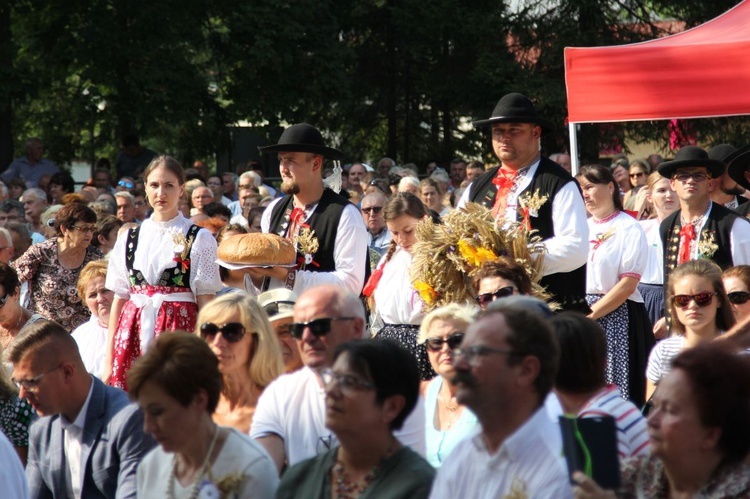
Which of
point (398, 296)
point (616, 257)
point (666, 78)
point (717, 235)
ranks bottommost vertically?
point (398, 296)

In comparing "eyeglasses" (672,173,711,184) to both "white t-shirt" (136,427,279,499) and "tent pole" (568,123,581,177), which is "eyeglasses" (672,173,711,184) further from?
"white t-shirt" (136,427,279,499)

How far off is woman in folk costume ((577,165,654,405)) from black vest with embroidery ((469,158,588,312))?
39.9 inches

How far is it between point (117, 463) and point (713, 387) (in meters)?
2.45

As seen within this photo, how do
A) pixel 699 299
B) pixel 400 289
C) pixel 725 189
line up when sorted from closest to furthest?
pixel 699 299, pixel 400 289, pixel 725 189

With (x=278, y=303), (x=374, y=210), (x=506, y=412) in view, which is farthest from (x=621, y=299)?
(x=506, y=412)

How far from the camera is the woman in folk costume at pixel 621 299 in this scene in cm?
702

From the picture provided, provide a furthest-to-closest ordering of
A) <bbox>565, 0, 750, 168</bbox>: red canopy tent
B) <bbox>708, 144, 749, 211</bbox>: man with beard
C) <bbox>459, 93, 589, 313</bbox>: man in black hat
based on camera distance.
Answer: <bbox>708, 144, 749, 211</bbox>: man with beard
<bbox>565, 0, 750, 168</bbox>: red canopy tent
<bbox>459, 93, 589, 313</bbox>: man in black hat

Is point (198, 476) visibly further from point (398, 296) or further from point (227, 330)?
point (398, 296)

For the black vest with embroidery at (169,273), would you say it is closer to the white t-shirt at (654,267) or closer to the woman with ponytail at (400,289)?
the woman with ponytail at (400,289)

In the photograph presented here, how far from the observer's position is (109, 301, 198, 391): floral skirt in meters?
6.30

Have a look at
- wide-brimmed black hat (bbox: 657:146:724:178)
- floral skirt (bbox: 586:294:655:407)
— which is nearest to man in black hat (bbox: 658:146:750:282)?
wide-brimmed black hat (bbox: 657:146:724:178)

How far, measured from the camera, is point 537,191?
577cm

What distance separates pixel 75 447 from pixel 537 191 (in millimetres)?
2540

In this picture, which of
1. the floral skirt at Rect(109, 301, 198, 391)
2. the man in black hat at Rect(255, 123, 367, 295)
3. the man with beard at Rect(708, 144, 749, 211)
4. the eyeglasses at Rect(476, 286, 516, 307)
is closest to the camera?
the eyeglasses at Rect(476, 286, 516, 307)
